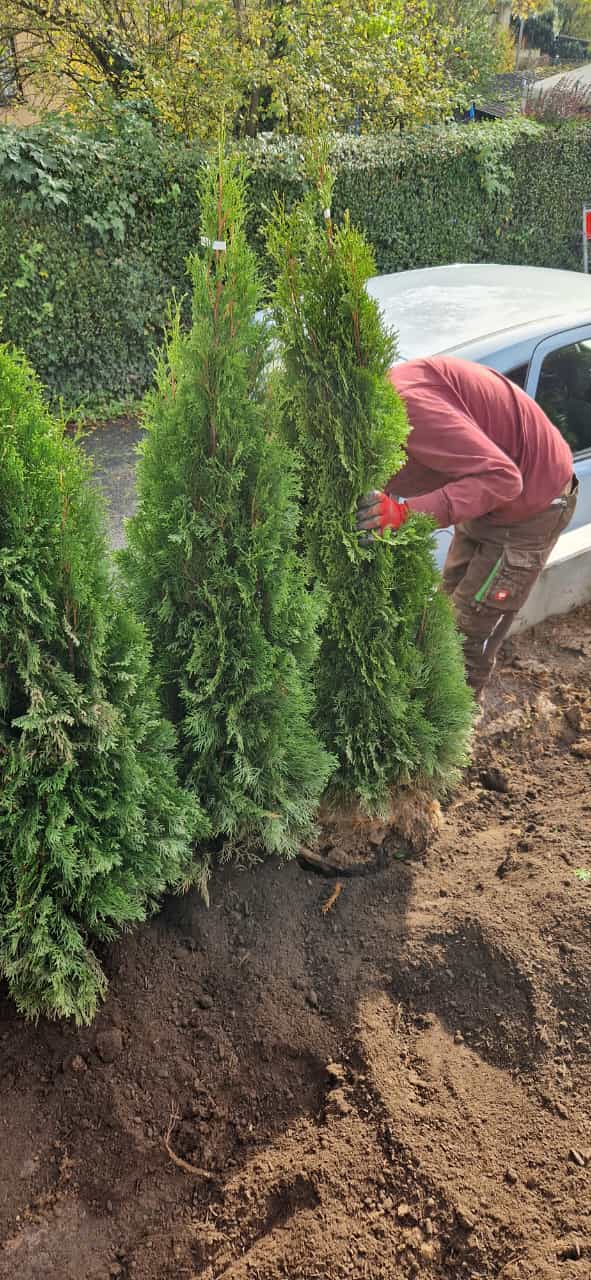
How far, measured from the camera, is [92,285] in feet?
28.1

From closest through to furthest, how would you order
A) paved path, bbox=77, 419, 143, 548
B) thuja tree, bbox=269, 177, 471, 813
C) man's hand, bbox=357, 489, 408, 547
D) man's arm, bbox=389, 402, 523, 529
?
thuja tree, bbox=269, 177, 471, 813, man's hand, bbox=357, 489, 408, 547, man's arm, bbox=389, 402, 523, 529, paved path, bbox=77, 419, 143, 548

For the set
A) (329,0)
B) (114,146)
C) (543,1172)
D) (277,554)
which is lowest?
(543,1172)

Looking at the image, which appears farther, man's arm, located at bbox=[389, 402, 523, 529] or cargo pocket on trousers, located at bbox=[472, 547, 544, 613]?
cargo pocket on trousers, located at bbox=[472, 547, 544, 613]

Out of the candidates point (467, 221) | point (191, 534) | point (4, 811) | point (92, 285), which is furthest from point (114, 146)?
point (4, 811)

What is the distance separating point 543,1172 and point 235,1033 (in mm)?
880

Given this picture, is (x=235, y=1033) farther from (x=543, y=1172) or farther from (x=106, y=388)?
(x=106, y=388)

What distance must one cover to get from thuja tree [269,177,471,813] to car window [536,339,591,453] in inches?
109

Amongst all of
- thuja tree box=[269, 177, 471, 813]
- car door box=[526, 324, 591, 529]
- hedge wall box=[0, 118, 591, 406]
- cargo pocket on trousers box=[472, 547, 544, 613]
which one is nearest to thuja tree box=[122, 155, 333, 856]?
thuja tree box=[269, 177, 471, 813]

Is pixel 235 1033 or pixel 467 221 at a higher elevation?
pixel 467 221

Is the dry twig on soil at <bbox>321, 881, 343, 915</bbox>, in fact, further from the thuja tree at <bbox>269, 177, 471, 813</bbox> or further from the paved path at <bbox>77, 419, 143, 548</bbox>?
the paved path at <bbox>77, 419, 143, 548</bbox>

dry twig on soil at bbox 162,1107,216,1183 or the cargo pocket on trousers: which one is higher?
the cargo pocket on trousers

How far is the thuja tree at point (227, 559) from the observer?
2.35 metres

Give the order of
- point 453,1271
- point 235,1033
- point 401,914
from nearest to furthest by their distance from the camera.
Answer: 1. point 453,1271
2. point 235,1033
3. point 401,914

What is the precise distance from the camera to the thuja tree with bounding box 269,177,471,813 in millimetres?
2588
